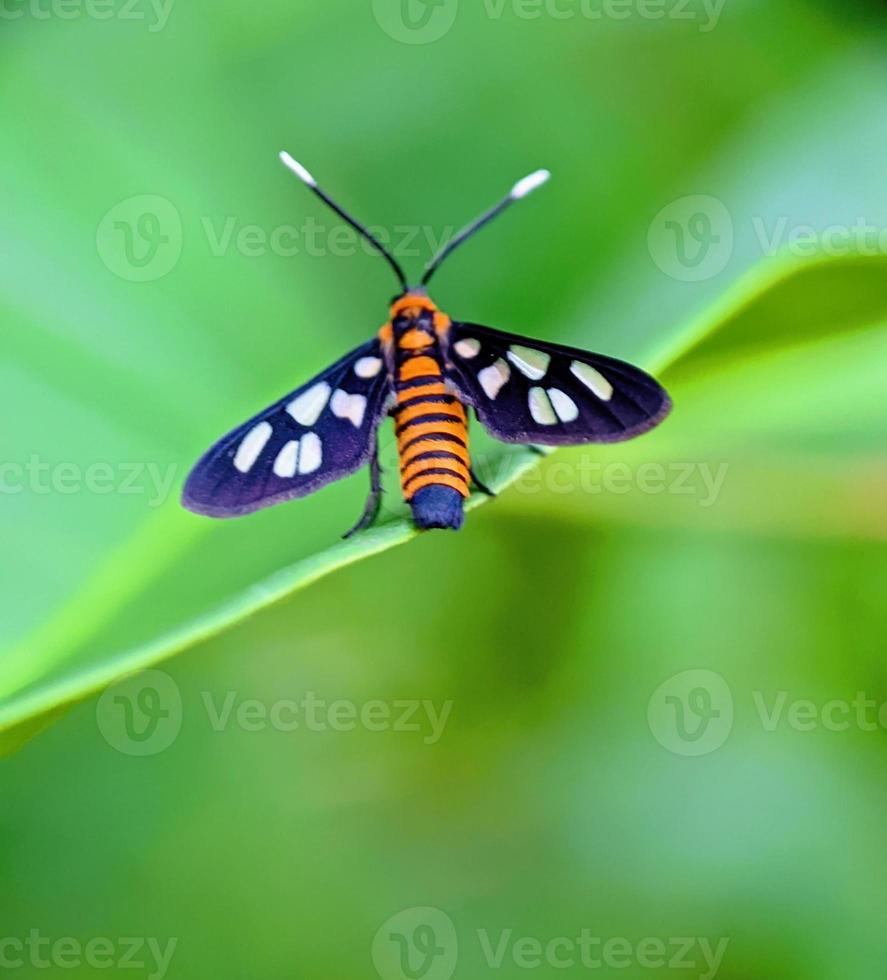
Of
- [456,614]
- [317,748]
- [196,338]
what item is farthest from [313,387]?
[317,748]

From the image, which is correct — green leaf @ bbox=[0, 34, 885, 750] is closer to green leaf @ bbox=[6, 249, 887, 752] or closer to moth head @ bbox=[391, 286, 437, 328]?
green leaf @ bbox=[6, 249, 887, 752]

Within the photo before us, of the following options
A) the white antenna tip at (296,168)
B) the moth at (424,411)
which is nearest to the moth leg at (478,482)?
the moth at (424,411)

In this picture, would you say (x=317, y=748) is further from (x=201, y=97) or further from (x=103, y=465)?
(x=201, y=97)

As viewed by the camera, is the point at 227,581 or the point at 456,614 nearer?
the point at 227,581

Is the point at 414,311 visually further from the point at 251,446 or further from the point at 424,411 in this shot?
the point at 251,446

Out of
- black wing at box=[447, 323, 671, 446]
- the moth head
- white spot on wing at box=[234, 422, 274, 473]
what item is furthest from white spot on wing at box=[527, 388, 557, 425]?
white spot on wing at box=[234, 422, 274, 473]

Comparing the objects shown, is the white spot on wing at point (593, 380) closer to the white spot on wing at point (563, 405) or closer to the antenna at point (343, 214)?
the white spot on wing at point (563, 405)

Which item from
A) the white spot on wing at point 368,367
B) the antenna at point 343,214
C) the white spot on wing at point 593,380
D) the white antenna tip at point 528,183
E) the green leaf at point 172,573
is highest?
the antenna at point 343,214
